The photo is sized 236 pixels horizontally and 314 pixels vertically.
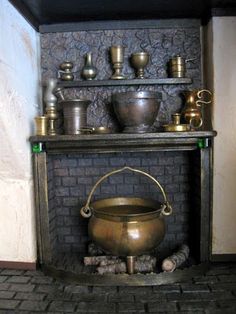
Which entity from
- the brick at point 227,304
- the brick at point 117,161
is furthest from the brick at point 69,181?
the brick at point 227,304

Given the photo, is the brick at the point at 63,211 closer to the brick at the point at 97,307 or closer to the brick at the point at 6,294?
the brick at the point at 6,294

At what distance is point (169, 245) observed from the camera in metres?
2.95

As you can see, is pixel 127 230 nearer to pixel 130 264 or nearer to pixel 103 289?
pixel 130 264

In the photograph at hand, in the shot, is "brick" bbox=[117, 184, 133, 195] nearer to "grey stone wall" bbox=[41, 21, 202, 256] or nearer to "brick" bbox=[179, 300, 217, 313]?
"grey stone wall" bbox=[41, 21, 202, 256]

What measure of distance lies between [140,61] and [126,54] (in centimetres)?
20

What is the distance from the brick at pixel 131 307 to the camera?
81.9 inches

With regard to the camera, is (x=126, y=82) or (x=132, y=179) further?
(x=132, y=179)

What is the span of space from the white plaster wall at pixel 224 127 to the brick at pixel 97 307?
39.1 inches

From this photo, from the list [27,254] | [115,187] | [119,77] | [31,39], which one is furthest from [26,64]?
[27,254]

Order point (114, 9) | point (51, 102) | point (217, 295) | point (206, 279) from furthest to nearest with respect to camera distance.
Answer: point (51, 102) < point (114, 9) < point (206, 279) < point (217, 295)

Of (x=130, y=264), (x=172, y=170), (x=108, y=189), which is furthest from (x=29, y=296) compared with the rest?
(x=172, y=170)

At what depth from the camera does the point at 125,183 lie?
292 centimetres

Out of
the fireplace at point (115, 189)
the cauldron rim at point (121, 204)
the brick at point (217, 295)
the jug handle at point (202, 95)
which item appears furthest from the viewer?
the fireplace at point (115, 189)

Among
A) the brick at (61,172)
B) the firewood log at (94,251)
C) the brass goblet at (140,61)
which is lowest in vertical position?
the firewood log at (94,251)
